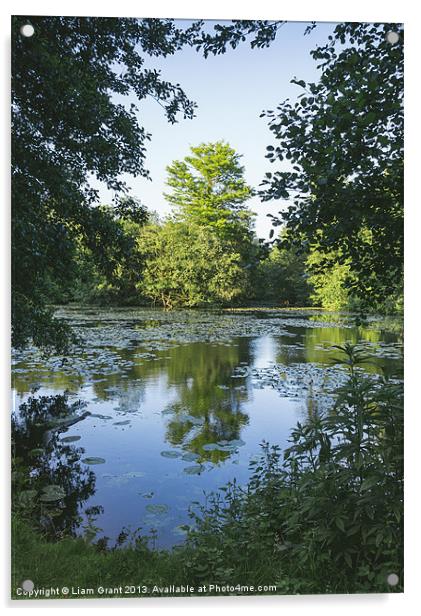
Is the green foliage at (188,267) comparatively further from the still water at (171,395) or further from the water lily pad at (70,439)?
the water lily pad at (70,439)

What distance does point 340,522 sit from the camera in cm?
153

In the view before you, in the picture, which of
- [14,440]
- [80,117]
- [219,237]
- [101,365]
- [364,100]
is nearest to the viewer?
[364,100]

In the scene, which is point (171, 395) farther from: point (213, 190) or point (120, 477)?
point (213, 190)

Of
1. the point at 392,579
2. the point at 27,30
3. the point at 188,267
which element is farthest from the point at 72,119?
the point at 392,579

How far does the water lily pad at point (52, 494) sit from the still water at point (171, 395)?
0.04 m

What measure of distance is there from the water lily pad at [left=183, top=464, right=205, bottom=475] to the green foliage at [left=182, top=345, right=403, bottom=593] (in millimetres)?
742

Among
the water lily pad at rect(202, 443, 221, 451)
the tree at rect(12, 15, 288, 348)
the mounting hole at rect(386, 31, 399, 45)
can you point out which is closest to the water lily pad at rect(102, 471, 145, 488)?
the water lily pad at rect(202, 443, 221, 451)

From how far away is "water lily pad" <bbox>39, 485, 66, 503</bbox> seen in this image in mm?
2324

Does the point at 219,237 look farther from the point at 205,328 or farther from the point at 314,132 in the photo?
the point at 205,328

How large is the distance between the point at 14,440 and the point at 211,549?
1368 millimetres

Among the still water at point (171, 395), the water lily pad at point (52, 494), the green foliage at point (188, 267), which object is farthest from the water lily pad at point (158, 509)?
the green foliage at point (188, 267)

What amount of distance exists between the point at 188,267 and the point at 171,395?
1.15 meters
